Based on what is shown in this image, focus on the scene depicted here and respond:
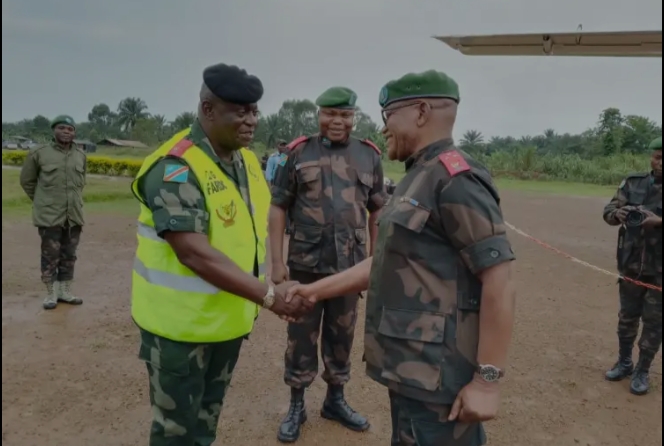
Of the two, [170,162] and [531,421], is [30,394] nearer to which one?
[170,162]

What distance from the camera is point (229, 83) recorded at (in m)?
2.21

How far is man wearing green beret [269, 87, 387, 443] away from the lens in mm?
3361

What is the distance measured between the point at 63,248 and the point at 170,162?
14.1ft

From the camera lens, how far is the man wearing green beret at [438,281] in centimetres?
175

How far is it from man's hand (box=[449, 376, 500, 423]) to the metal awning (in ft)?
31.4

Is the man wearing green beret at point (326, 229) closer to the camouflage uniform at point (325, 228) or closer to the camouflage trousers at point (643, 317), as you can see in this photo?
the camouflage uniform at point (325, 228)

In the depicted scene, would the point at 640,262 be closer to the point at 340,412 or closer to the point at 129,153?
the point at 340,412

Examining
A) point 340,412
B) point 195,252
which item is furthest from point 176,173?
point 340,412

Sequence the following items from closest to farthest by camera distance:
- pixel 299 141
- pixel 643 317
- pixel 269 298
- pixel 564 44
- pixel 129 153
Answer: pixel 269 298 < pixel 299 141 < pixel 643 317 < pixel 564 44 < pixel 129 153

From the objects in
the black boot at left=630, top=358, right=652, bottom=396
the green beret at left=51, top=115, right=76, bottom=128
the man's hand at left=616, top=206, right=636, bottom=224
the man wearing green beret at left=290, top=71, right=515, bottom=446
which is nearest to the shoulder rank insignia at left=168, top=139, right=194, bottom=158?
the man wearing green beret at left=290, top=71, right=515, bottom=446

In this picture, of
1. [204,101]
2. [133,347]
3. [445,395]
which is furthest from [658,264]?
[133,347]

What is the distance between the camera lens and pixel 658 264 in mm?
4004

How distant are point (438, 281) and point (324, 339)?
183 centimetres

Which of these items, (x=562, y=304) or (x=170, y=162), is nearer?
(x=170, y=162)
